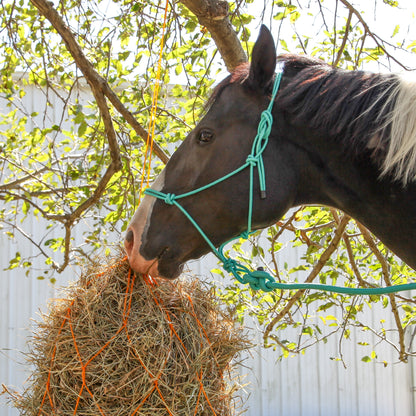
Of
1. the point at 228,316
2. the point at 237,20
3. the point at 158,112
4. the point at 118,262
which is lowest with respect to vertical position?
the point at 228,316

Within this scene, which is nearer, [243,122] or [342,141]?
[342,141]

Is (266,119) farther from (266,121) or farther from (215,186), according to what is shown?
(215,186)

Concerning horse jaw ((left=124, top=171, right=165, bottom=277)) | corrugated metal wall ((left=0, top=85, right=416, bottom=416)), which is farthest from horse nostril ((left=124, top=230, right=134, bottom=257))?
corrugated metal wall ((left=0, top=85, right=416, bottom=416))

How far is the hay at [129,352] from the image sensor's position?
1637 mm

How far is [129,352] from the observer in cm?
166

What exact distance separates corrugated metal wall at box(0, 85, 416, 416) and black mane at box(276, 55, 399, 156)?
4.17m

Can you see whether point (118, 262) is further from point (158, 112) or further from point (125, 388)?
point (158, 112)

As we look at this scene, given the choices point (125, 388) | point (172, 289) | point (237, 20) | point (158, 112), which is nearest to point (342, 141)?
point (172, 289)

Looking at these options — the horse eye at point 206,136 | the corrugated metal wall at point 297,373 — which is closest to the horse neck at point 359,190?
the horse eye at point 206,136

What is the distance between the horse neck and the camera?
1.50m

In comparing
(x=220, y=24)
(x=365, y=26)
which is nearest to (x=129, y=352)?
(x=220, y=24)

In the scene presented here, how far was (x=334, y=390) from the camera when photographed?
6.61 m

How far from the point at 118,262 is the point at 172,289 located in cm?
20

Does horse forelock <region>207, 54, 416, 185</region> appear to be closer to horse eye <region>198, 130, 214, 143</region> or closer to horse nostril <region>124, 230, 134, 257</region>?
horse eye <region>198, 130, 214, 143</region>
